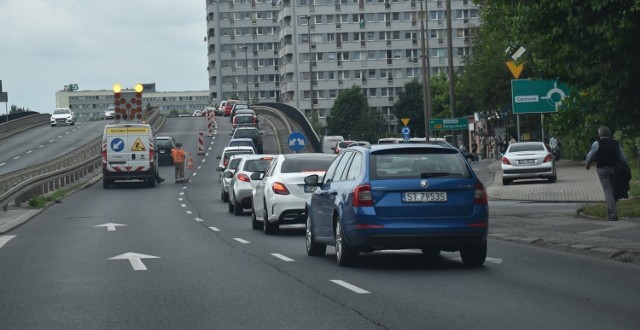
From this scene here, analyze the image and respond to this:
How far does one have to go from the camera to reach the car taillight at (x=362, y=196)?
14.9 meters

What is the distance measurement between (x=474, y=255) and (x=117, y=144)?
3574 centimetres

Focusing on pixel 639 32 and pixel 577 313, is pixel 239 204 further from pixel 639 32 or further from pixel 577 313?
pixel 577 313

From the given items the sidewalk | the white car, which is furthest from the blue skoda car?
the white car

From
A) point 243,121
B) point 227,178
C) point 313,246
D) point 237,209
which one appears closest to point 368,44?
point 243,121

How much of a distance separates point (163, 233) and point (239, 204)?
6908 millimetres

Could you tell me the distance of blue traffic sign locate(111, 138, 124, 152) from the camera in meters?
49.7

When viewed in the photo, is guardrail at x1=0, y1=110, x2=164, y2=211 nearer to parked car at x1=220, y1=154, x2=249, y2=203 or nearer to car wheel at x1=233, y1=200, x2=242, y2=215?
parked car at x1=220, y1=154, x2=249, y2=203

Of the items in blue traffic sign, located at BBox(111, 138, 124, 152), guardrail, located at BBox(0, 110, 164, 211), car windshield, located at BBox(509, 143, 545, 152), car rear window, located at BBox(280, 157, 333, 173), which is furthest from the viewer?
blue traffic sign, located at BBox(111, 138, 124, 152)

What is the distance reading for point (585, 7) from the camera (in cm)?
1623

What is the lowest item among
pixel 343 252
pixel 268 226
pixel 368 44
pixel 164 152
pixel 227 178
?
pixel 268 226

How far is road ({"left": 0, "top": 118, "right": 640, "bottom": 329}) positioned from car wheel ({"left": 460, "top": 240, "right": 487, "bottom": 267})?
279mm

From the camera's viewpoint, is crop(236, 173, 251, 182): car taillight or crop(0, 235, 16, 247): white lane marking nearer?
crop(0, 235, 16, 247): white lane marking

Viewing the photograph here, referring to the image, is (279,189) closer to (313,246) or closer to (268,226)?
(268,226)

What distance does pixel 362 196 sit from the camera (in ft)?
49.1
